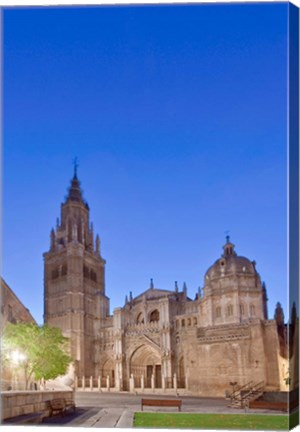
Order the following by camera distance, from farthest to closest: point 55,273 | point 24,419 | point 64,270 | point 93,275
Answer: point 64,270 → point 55,273 → point 93,275 → point 24,419

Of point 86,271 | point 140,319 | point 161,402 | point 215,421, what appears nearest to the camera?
point 215,421

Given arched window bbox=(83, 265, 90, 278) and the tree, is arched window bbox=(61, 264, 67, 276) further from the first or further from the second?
the tree

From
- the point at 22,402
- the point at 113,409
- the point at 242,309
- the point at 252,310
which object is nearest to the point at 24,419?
the point at 22,402

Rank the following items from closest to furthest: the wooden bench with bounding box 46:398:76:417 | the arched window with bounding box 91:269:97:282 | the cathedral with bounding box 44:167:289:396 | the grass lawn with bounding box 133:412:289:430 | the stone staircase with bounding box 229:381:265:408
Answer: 1. the grass lawn with bounding box 133:412:289:430
2. the wooden bench with bounding box 46:398:76:417
3. the stone staircase with bounding box 229:381:265:408
4. the cathedral with bounding box 44:167:289:396
5. the arched window with bounding box 91:269:97:282

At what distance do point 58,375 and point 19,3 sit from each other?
25.7 feet

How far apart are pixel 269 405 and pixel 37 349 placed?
525 centimetres

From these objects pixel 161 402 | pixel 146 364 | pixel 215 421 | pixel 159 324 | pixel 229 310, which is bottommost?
pixel 215 421

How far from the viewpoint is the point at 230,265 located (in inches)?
484

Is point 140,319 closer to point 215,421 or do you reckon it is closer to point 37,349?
point 37,349

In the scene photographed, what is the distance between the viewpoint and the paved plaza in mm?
10812

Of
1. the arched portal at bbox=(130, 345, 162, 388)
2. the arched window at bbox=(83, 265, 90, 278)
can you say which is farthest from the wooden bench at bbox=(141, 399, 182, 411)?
the arched window at bbox=(83, 265, 90, 278)

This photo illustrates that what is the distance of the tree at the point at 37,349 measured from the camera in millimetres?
12945

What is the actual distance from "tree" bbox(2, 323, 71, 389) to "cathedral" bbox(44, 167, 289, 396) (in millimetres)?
277

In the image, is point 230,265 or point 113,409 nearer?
point 113,409
